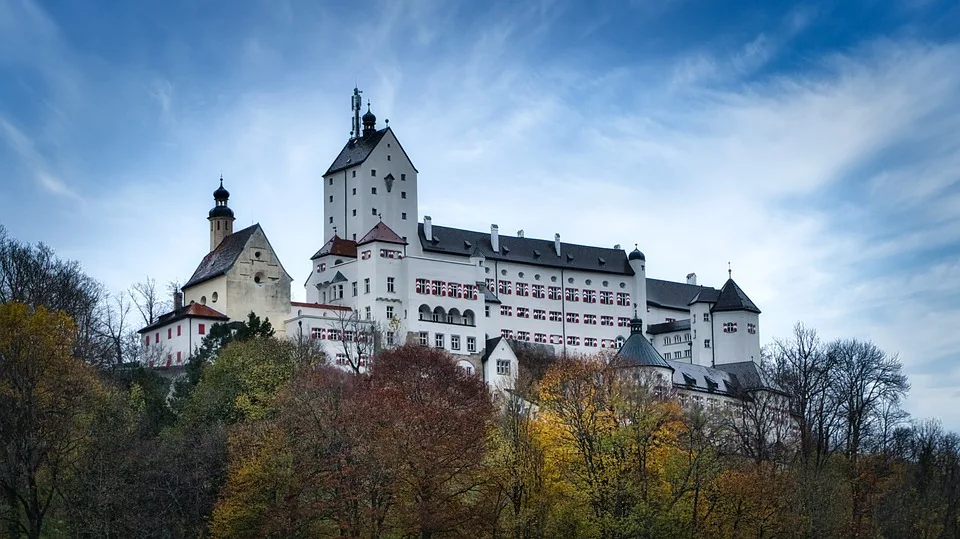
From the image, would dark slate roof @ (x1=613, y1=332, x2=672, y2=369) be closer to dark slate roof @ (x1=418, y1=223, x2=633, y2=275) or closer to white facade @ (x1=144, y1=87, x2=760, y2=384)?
white facade @ (x1=144, y1=87, x2=760, y2=384)

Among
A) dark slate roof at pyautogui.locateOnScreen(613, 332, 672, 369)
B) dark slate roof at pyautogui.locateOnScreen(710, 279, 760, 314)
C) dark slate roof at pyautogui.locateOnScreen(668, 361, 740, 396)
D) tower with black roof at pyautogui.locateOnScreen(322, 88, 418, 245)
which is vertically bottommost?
dark slate roof at pyautogui.locateOnScreen(668, 361, 740, 396)

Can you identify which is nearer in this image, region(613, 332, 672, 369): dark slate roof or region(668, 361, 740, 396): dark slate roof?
region(613, 332, 672, 369): dark slate roof

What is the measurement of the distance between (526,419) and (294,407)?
9.36 meters

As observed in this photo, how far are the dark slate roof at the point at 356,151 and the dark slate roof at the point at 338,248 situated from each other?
811 cm

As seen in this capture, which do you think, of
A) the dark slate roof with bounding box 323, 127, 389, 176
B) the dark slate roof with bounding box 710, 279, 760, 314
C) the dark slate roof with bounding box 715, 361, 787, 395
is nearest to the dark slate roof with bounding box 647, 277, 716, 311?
the dark slate roof with bounding box 710, 279, 760, 314

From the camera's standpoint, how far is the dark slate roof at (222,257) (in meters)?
93.8

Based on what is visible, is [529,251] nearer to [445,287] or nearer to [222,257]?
[445,287]

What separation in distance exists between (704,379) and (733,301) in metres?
12.2

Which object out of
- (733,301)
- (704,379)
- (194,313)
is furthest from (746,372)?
(194,313)

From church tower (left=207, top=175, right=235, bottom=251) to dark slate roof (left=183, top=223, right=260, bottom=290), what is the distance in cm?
281

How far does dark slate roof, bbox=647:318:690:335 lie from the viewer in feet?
390

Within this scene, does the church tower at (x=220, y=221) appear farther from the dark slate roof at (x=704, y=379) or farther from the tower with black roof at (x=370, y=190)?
the dark slate roof at (x=704, y=379)

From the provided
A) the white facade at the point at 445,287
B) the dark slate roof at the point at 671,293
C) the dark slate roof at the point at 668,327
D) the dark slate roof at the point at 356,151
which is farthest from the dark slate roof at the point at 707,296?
the dark slate roof at the point at 356,151

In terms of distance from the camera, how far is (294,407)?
6106 centimetres
